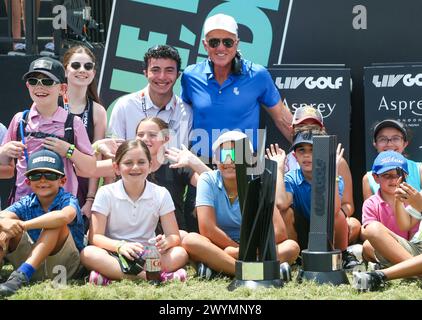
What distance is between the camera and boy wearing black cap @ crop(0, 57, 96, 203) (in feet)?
19.9

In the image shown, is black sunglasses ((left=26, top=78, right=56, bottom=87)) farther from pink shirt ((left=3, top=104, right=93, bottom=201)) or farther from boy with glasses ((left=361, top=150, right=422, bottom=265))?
boy with glasses ((left=361, top=150, right=422, bottom=265))

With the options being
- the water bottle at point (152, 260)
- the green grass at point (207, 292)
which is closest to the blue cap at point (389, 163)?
the green grass at point (207, 292)

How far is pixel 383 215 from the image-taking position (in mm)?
6129

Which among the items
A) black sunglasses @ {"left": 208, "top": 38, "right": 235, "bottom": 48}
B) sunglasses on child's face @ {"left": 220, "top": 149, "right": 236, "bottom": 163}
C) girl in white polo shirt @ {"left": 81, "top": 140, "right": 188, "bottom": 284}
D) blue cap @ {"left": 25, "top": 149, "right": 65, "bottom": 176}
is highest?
black sunglasses @ {"left": 208, "top": 38, "right": 235, "bottom": 48}

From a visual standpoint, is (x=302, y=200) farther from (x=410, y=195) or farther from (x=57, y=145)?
(x=57, y=145)

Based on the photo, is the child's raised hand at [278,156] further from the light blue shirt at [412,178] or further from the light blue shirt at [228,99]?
the light blue shirt at [412,178]

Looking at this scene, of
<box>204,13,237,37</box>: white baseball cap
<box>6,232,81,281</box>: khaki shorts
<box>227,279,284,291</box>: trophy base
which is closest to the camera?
<box>227,279,284,291</box>: trophy base

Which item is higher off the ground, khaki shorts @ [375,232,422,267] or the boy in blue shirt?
the boy in blue shirt

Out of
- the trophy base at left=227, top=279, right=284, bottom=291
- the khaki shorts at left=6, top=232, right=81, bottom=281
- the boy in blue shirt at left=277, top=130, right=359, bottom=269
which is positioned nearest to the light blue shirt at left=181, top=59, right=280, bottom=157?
the boy in blue shirt at left=277, top=130, right=359, bottom=269

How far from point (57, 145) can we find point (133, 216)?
2.28ft

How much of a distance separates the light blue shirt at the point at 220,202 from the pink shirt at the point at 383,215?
2.82 feet

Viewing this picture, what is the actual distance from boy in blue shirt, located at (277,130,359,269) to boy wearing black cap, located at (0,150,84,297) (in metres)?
1.38

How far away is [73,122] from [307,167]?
1.61m

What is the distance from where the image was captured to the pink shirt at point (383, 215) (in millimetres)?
6096
